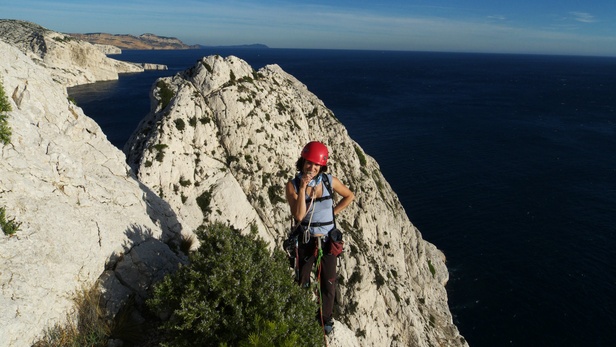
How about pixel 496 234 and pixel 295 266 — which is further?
pixel 496 234

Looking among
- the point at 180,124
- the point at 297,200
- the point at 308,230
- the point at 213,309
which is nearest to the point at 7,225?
the point at 213,309

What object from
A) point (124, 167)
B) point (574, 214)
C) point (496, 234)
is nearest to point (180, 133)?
point (124, 167)

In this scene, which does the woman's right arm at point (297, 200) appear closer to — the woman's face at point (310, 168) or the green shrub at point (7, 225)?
the woman's face at point (310, 168)

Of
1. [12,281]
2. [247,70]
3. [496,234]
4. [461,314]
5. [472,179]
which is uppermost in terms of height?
[247,70]

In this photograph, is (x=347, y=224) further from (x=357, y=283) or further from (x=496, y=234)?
(x=496, y=234)

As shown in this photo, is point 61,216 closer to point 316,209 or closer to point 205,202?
point 316,209

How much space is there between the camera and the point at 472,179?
6988 cm

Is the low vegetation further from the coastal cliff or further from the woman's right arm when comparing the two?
the woman's right arm

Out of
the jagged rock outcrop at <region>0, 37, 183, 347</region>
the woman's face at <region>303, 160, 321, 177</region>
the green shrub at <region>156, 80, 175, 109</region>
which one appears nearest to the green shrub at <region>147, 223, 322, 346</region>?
the jagged rock outcrop at <region>0, 37, 183, 347</region>

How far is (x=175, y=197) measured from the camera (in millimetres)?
19250

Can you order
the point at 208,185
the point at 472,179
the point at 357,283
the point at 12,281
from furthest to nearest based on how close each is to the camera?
the point at 472,179 < the point at 357,283 < the point at 208,185 < the point at 12,281

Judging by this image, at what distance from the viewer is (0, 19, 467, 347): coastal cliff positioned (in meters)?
8.55

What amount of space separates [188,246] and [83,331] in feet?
16.2

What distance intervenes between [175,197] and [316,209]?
12.3 metres
